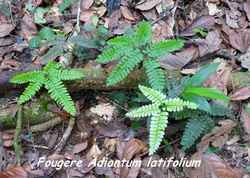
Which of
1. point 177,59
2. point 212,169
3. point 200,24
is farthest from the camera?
point 200,24

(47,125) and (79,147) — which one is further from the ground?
(47,125)

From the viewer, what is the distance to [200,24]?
459 cm

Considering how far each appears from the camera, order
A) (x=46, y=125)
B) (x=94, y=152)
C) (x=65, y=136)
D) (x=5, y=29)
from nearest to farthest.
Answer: (x=94, y=152), (x=65, y=136), (x=46, y=125), (x=5, y=29)

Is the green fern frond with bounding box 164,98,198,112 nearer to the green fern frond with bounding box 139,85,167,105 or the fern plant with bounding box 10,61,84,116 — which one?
the green fern frond with bounding box 139,85,167,105

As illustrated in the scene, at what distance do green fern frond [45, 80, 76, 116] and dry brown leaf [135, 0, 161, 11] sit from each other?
5.07 ft

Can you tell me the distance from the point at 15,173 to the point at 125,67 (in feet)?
4.21

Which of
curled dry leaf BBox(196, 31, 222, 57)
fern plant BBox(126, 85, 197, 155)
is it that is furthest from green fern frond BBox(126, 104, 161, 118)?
curled dry leaf BBox(196, 31, 222, 57)

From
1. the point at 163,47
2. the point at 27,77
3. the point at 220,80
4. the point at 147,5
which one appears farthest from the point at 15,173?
the point at 147,5

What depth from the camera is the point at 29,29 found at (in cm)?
485

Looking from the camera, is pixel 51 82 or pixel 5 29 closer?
pixel 51 82

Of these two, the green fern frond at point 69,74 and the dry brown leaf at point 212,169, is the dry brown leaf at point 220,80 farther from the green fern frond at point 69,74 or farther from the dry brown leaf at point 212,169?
the green fern frond at point 69,74

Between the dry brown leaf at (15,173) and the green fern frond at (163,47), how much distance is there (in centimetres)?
146

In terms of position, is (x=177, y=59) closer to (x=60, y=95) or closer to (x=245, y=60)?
(x=245, y=60)

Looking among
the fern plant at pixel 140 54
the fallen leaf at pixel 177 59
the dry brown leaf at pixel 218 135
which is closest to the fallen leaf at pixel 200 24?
the fallen leaf at pixel 177 59
